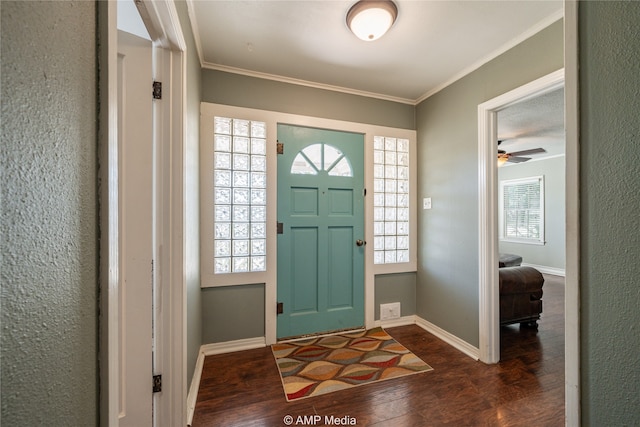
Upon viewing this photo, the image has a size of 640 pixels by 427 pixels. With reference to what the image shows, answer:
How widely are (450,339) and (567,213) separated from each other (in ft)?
6.38

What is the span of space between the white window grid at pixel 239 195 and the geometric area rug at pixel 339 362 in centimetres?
78

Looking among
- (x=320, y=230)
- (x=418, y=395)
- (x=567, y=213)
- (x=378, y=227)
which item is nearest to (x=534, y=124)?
(x=378, y=227)

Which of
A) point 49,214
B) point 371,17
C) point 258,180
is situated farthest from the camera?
point 258,180

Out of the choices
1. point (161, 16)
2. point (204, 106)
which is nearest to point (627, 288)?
point (161, 16)

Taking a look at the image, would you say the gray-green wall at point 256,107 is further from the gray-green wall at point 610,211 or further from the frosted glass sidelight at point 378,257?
the gray-green wall at point 610,211

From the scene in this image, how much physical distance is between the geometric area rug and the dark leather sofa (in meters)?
1.15

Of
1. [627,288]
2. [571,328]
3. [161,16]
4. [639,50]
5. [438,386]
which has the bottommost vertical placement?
[438,386]

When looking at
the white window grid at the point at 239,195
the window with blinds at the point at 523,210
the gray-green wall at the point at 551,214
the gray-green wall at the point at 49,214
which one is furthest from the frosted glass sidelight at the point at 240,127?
the window with blinds at the point at 523,210

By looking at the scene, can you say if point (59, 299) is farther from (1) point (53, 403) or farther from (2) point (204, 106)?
(2) point (204, 106)

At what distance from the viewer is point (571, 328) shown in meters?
0.80

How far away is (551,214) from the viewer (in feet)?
Result: 17.2

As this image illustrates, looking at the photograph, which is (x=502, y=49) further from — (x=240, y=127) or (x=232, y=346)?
(x=232, y=346)

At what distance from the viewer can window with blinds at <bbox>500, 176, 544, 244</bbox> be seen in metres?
5.43

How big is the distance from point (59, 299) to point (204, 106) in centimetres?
201
